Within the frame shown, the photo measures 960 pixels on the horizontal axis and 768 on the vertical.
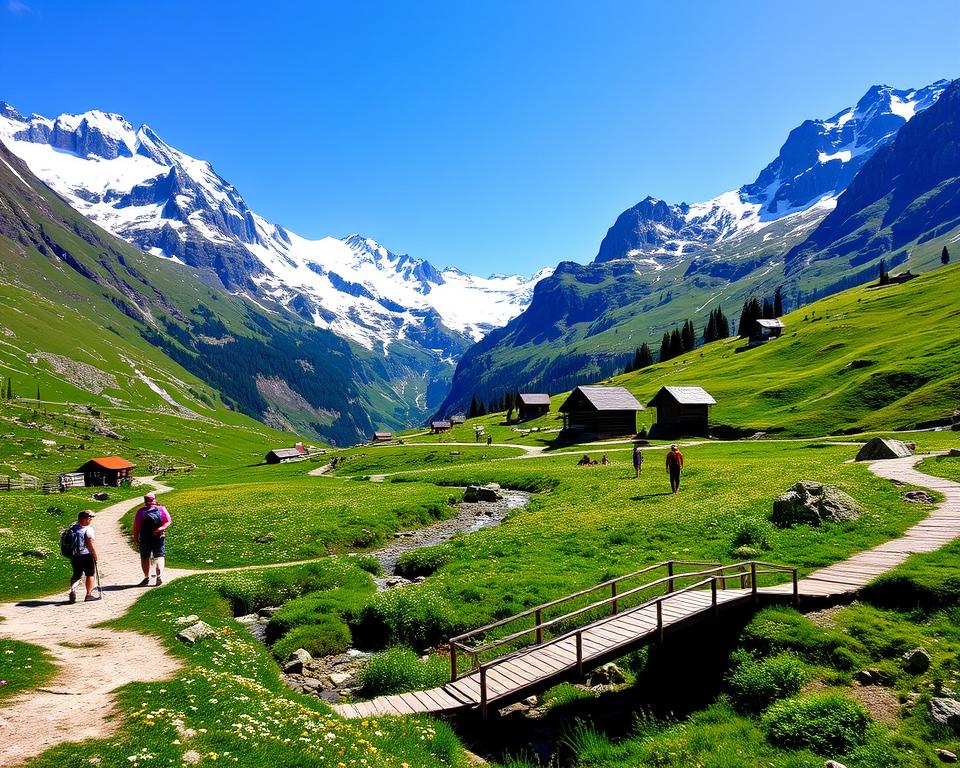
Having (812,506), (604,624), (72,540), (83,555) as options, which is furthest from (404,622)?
(812,506)

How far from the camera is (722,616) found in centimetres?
1742

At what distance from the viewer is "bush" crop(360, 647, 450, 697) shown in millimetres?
16328

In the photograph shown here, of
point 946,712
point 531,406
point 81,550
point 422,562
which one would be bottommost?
point 422,562

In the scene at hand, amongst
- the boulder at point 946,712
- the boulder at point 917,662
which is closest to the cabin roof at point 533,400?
the boulder at point 917,662

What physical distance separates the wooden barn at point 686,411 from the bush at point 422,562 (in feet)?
220

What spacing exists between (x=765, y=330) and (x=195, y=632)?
6605 inches

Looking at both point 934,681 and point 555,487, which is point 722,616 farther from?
point 555,487

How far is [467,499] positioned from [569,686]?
3383cm

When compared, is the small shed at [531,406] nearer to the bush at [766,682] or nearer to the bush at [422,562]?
the bush at [422,562]

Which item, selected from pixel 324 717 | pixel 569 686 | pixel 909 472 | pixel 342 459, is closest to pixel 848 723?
pixel 569 686

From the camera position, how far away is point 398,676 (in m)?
16.5

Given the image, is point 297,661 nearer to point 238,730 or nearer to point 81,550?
point 238,730

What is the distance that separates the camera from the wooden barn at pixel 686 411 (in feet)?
286

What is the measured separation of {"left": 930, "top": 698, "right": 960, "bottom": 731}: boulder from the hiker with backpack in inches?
1038
